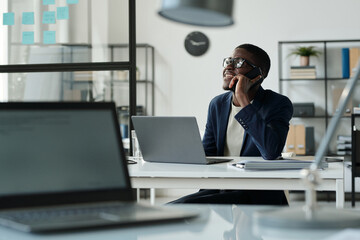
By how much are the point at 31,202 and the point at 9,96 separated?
3559 mm

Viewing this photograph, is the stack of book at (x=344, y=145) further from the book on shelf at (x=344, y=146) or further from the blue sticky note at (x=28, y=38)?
the blue sticky note at (x=28, y=38)

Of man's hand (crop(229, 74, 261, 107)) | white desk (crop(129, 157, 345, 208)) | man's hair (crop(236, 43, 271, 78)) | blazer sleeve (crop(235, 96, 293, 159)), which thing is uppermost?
man's hair (crop(236, 43, 271, 78))

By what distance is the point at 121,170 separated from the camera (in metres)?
1.21

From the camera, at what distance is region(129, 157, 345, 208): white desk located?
224cm

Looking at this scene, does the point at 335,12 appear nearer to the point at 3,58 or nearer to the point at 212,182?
the point at 3,58

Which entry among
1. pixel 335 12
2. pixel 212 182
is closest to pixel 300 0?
pixel 335 12

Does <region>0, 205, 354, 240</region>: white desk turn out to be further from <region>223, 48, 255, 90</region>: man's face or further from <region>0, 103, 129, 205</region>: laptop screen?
<region>223, 48, 255, 90</region>: man's face

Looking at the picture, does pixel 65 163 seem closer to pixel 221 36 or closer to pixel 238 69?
pixel 238 69

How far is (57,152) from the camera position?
1.18 m

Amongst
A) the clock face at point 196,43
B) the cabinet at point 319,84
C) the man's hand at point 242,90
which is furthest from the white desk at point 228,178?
the clock face at point 196,43

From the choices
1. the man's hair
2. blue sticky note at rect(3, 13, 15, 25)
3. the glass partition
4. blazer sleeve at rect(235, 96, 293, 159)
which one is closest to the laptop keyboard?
blazer sleeve at rect(235, 96, 293, 159)

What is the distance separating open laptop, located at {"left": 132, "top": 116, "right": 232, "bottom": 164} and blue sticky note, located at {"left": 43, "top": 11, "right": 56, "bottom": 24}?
2051mm

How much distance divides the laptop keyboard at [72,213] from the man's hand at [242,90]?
171 centimetres

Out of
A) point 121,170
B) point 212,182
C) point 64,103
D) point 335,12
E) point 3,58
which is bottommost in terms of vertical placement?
point 212,182
